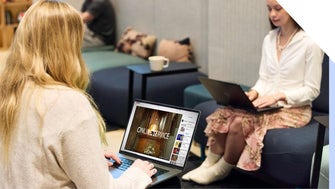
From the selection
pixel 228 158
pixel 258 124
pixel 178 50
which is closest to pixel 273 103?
pixel 258 124

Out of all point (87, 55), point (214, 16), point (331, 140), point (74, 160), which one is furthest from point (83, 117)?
point (87, 55)

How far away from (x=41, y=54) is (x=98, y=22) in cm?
373

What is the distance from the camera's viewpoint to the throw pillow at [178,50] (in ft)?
13.7

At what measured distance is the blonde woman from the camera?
130 cm

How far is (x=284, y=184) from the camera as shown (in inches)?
108

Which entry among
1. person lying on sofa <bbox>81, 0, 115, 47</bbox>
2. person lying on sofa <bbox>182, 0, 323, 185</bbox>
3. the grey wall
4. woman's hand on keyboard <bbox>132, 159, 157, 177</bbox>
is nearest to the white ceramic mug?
the grey wall

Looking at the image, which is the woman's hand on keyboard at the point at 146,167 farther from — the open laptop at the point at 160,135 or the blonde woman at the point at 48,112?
the blonde woman at the point at 48,112

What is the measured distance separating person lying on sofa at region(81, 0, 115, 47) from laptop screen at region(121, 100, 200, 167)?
306 centimetres

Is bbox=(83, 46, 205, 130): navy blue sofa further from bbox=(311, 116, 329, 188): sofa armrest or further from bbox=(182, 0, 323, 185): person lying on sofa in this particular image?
bbox=(311, 116, 329, 188): sofa armrest

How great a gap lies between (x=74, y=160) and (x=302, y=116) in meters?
1.73

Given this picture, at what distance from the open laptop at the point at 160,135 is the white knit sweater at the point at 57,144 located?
451 millimetres

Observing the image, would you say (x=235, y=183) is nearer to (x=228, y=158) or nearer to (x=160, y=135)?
(x=228, y=158)

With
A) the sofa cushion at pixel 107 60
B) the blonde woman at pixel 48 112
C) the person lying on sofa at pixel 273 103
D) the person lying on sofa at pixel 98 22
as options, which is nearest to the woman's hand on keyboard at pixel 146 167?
the blonde woman at pixel 48 112

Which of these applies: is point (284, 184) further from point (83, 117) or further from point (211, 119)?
point (83, 117)
